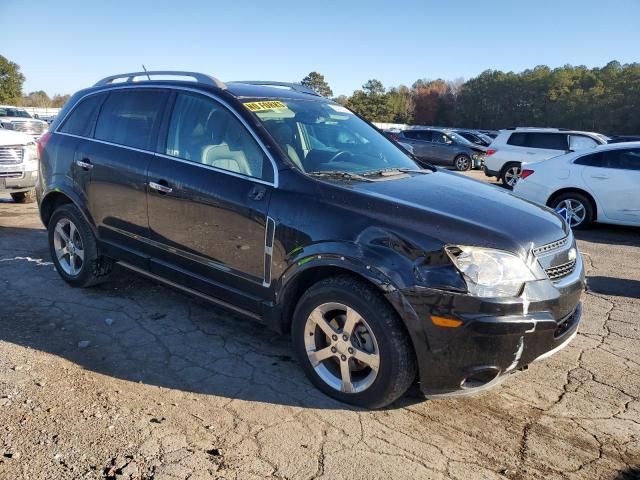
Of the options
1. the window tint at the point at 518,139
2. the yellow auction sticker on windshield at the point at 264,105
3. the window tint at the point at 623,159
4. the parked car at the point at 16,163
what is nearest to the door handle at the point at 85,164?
the yellow auction sticker on windshield at the point at 264,105

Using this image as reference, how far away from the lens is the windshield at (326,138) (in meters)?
3.59

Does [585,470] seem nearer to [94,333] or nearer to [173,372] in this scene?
[173,372]

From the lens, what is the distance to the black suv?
2.73 meters

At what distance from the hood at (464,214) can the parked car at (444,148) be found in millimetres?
18127

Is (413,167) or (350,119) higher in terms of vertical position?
(350,119)

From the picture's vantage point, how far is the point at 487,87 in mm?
89562

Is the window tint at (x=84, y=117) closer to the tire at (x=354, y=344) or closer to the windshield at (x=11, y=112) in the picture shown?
the tire at (x=354, y=344)

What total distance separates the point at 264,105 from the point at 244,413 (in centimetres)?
213

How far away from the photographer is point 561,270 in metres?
3.06

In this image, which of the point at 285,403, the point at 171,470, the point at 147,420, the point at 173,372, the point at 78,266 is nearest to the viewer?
the point at 171,470

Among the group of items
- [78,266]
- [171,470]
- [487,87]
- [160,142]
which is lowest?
[171,470]

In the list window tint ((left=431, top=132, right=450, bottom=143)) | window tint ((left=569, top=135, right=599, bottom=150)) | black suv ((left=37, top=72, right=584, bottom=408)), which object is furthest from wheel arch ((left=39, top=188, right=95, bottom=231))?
window tint ((left=431, top=132, right=450, bottom=143))

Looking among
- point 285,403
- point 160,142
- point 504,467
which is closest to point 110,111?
point 160,142

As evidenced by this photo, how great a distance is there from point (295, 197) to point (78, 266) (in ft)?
9.06
